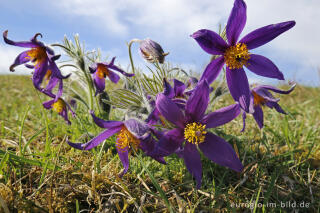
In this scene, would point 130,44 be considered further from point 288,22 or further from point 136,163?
point 288,22

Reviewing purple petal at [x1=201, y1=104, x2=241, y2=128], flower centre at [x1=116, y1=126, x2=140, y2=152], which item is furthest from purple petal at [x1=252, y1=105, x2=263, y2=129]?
flower centre at [x1=116, y1=126, x2=140, y2=152]

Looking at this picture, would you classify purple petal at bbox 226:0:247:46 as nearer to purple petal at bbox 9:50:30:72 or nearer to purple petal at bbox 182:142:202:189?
purple petal at bbox 182:142:202:189

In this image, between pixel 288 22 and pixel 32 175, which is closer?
pixel 288 22

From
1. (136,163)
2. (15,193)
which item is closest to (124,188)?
(136,163)

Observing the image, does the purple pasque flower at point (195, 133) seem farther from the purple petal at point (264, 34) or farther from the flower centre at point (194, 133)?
the purple petal at point (264, 34)

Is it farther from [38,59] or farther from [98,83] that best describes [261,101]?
[38,59]

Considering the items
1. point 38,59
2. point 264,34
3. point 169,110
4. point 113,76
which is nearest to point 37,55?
point 38,59

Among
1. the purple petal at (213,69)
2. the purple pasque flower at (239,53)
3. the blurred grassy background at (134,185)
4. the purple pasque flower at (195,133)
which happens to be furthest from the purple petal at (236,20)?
the blurred grassy background at (134,185)
